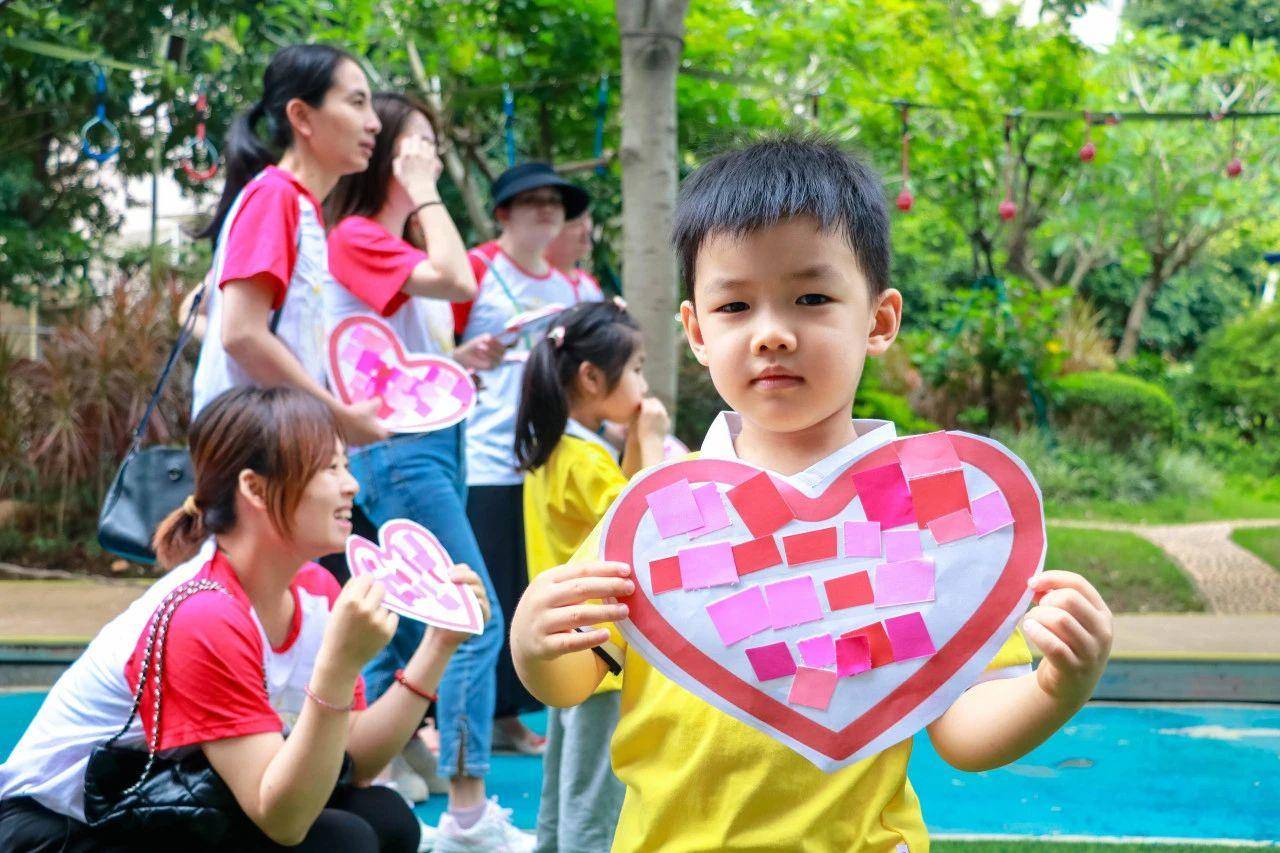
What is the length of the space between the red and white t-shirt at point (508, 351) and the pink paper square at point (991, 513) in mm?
2662

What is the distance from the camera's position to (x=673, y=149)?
17.0ft

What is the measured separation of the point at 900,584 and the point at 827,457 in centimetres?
16

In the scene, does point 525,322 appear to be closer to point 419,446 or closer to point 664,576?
point 419,446

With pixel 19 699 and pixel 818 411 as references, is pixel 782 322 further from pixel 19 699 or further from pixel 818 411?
pixel 19 699

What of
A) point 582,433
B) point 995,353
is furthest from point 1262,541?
point 582,433

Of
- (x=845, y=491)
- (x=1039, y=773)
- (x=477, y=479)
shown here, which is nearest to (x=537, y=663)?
(x=845, y=491)

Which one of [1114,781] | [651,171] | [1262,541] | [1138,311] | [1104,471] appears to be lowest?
[1104,471]

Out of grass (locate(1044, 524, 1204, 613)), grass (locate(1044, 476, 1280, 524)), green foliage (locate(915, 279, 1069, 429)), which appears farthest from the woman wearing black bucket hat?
green foliage (locate(915, 279, 1069, 429))

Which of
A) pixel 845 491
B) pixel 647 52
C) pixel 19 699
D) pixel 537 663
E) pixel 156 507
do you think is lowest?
pixel 19 699

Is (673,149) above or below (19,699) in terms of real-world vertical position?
above

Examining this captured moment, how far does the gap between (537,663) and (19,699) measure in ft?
13.8

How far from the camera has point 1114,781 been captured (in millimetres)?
4027

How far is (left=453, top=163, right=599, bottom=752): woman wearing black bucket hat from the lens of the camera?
4074 mm

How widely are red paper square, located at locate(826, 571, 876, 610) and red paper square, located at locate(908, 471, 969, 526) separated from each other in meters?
0.09
